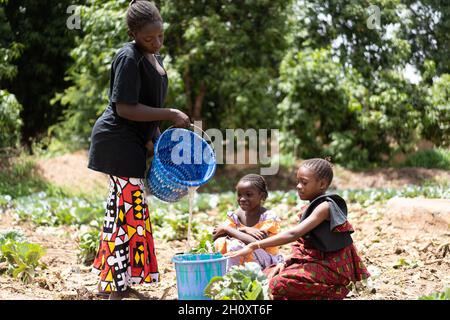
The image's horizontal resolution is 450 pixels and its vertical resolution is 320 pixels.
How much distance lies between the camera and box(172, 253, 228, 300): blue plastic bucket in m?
3.05

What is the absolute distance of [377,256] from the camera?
493 centimetres

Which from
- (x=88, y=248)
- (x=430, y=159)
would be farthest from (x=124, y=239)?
(x=430, y=159)

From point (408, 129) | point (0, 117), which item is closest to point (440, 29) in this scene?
point (408, 129)

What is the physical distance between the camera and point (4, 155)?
10.7 metres

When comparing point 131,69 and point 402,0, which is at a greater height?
point 402,0

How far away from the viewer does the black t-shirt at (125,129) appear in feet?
10.7

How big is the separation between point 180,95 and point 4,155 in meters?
3.13

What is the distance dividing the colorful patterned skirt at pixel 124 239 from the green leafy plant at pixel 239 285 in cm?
57

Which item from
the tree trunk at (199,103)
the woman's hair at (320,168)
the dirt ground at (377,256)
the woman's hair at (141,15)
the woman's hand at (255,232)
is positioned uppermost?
the tree trunk at (199,103)

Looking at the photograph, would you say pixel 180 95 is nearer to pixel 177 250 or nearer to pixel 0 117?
pixel 0 117

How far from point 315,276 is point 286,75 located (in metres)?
7.86

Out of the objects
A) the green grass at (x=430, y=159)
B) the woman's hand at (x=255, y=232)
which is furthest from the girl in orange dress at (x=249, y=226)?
the green grass at (x=430, y=159)

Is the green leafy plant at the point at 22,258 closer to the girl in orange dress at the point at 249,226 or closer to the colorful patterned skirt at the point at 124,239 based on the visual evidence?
the colorful patterned skirt at the point at 124,239

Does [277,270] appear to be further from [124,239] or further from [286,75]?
[286,75]
